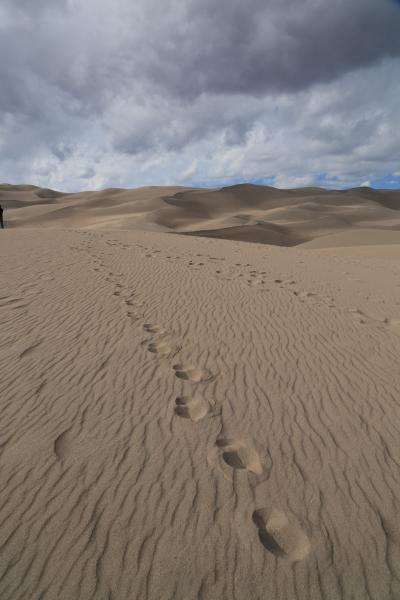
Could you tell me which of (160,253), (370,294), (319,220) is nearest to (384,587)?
(370,294)

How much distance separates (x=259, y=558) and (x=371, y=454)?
136cm

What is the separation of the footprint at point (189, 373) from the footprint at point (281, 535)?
1.70m

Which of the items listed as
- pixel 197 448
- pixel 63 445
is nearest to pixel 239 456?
pixel 197 448

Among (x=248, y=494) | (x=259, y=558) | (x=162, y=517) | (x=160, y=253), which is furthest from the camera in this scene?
(x=160, y=253)

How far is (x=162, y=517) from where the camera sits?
90.5 inches

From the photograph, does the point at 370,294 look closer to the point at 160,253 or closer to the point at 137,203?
the point at 160,253

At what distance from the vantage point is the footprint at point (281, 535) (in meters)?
2.10

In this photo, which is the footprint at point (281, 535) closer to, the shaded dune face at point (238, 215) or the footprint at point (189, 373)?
the footprint at point (189, 373)

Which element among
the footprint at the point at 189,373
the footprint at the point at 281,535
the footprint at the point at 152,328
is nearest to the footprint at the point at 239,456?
the footprint at the point at 281,535

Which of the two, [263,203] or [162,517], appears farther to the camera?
[263,203]

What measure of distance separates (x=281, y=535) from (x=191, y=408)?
4.63 feet

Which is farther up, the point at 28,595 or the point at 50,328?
the point at 50,328

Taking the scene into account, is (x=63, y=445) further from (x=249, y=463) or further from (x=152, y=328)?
(x=152, y=328)

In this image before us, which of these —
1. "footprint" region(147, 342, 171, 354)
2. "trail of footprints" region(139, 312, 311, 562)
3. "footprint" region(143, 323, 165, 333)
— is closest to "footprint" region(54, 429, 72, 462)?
"trail of footprints" region(139, 312, 311, 562)
